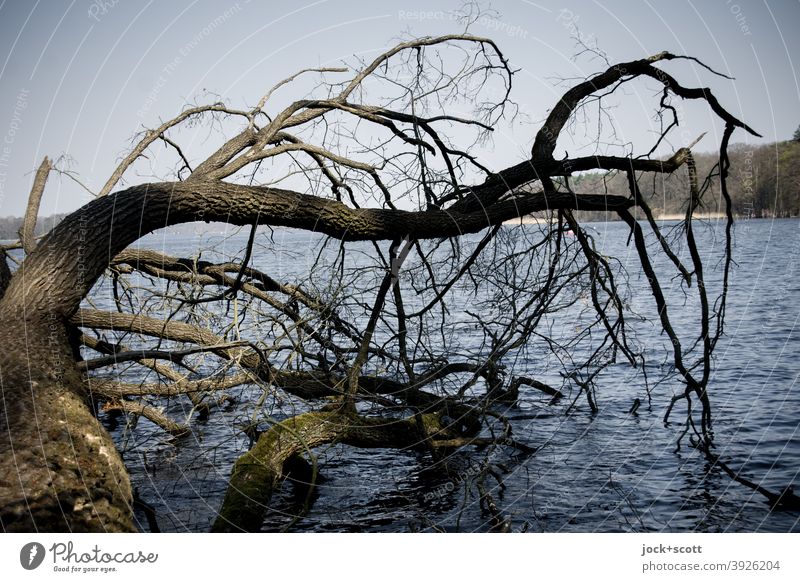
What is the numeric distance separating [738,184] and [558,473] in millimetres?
12175

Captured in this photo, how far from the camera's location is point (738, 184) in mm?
17797

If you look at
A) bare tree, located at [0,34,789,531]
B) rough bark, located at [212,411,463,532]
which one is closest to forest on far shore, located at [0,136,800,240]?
bare tree, located at [0,34,789,531]

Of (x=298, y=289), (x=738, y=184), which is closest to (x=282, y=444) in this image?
(x=298, y=289)

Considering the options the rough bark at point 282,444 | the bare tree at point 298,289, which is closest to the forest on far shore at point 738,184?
the bare tree at point 298,289

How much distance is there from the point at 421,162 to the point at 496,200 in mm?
788

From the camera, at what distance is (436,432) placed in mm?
7859

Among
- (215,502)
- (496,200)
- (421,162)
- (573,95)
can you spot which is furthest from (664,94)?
(215,502)

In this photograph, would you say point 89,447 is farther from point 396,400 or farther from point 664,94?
point 664,94

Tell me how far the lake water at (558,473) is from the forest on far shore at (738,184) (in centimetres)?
53

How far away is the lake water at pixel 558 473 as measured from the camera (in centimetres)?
718

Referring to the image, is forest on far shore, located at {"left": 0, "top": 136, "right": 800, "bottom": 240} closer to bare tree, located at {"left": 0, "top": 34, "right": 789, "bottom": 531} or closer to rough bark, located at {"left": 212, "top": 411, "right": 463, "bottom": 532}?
bare tree, located at {"left": 0, "top": 34, "right": 789, "bottom": 531}

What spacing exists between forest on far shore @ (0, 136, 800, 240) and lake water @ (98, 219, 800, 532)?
530 mm

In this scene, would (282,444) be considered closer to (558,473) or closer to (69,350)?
(69,350)
